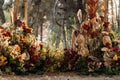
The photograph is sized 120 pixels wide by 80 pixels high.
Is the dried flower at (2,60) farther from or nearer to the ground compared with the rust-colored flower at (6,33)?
nearer to the ground

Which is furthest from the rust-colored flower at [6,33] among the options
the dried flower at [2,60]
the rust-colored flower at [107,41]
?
the rust-colored flower at [107,41]

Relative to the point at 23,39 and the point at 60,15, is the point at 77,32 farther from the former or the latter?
the point at 60,15

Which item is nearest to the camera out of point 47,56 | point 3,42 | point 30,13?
point 3,42

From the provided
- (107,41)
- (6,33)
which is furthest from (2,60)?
(107,41)

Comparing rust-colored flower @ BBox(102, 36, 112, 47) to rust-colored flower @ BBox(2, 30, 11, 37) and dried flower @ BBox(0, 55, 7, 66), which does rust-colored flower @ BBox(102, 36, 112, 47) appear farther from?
dried flower @ BBox(0, 55, 7, 66)

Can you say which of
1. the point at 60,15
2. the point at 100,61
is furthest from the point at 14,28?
the point at 60,15

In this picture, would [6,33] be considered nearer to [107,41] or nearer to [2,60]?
[2,60]

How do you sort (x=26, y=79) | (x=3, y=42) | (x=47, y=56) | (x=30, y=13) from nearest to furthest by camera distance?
(x=26, y=79)
(x=3, y=42)
(x=47, y=56)
(x=30, y=13)

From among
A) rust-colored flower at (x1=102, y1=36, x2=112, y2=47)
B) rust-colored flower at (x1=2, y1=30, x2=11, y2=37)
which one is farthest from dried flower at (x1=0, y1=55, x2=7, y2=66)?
rust-colored flower at (x1=102, y1=36, x2=112, y2=47)

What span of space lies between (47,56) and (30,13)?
5.23 metres

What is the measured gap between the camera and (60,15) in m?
9.96

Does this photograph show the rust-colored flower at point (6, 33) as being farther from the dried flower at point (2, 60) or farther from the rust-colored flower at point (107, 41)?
the rust-colored flower at point (107, 41)

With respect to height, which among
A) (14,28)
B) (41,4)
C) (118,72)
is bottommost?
(118,72)

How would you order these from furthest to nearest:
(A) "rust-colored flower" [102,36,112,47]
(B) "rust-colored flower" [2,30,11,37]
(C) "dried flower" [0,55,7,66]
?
1. (A) "rust-colored flower" [102,36,112,47]
2. (B) "rust-colored flower" [2,30,11,37]
3. (C) "dried flower" [0,55,7,66]
